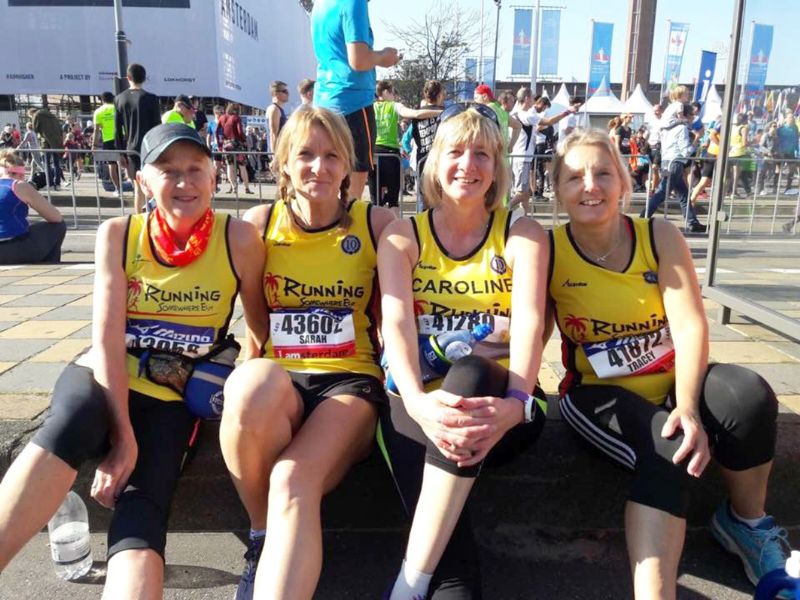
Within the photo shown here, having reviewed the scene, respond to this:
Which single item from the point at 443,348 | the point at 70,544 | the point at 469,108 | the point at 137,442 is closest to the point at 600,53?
the point at 469,108

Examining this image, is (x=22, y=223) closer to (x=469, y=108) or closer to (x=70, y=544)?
(x=70, y=544)

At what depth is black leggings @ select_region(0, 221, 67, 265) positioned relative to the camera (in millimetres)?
6098

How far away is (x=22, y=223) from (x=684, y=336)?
5.97 metres

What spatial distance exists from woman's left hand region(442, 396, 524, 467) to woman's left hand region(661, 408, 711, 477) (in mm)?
487

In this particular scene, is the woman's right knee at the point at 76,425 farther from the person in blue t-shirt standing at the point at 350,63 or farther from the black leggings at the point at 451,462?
the person in blue t-shirt standing at the point at 350,63

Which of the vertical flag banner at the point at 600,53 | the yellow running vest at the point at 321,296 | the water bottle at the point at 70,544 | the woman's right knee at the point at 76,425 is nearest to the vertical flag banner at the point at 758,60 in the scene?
the yellow running vest at the point at 321,296

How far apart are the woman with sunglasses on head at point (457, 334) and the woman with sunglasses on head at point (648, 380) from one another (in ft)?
0.63

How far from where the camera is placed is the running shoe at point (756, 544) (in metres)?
1.98

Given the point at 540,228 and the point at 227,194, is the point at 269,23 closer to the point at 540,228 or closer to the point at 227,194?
the point at 227,194

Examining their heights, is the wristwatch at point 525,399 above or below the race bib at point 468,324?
below

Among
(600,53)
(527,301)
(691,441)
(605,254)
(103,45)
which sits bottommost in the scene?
(691,441)

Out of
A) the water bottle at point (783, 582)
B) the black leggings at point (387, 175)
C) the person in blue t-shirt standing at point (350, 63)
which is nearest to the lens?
the water bottle at point (783, 582)

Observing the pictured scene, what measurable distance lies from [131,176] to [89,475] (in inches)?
269

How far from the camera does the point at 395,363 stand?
207 centimetres
